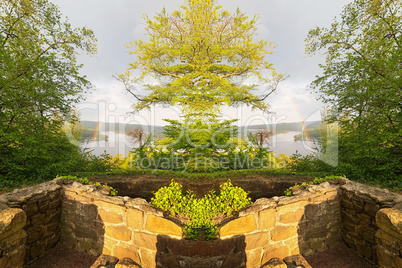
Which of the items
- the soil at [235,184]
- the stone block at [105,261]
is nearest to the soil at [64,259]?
the stone block at [105,261]

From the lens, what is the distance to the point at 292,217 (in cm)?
489

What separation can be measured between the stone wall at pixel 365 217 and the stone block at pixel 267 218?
2154 mm

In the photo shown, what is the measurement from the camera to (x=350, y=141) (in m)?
8.95

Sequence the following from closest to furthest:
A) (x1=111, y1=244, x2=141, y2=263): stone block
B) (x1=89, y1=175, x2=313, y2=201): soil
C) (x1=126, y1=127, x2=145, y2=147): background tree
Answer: (x1=111, y1=244, x2=141, y2=263): stone block
(x1=89, y1=175, x2=313, y2=201): soil
(x1=126, y1=127, x2=145, y2=147): background tree

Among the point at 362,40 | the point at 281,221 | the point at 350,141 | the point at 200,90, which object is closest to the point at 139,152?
the point at 200,90

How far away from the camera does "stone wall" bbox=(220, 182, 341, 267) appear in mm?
4516

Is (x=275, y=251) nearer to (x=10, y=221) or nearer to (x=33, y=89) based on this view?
(x=10, y=221)

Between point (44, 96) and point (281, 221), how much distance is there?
35.8 ft

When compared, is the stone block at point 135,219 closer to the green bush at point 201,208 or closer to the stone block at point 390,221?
the green bush at point 201,208

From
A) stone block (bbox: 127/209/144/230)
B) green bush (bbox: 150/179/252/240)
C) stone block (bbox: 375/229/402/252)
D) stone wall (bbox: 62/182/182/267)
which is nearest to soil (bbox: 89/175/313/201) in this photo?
stone wall (bbox: 62/182/182/267)

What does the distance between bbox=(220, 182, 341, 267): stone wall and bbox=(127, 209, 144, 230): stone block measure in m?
1.82

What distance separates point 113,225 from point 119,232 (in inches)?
8.8

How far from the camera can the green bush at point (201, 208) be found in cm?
419

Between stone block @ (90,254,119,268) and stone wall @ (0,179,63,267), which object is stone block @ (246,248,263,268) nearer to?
stone block @ (90,254,119,268)
